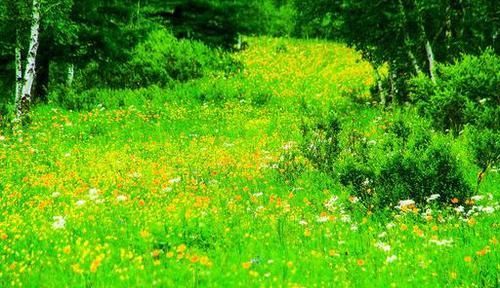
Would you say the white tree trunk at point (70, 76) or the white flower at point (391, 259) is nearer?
the white flower at point (391, 259)

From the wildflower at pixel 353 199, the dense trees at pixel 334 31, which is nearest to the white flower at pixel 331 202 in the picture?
the wildflower at pixel 353 199

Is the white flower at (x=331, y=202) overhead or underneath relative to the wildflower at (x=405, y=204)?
underneath

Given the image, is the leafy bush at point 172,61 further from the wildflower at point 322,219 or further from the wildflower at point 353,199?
the wildflower at point 322,219

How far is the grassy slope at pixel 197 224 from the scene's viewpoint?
6.86 meters

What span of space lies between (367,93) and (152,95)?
8625 mm

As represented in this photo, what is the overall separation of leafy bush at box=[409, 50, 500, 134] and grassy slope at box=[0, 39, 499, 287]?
3.72 m

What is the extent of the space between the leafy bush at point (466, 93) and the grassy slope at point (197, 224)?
372 centimetres

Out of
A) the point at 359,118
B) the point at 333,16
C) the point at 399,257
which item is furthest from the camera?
the point at 333,16

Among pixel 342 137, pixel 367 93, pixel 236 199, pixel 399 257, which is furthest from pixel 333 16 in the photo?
pixel 399 257

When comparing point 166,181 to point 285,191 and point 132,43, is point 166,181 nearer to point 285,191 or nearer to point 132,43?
point 285,191

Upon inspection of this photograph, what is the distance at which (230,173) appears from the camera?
1190 cm

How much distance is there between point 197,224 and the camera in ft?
27.9

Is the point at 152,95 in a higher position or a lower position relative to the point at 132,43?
lower

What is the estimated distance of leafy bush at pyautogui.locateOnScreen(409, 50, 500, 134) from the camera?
→ 14133mm
